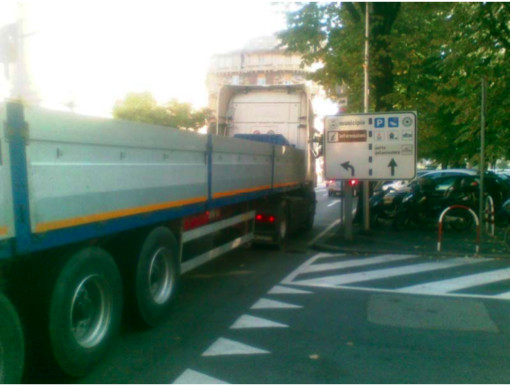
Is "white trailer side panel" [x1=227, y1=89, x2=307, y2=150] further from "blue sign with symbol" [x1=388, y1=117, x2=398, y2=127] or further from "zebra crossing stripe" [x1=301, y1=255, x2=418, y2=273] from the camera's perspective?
"zebra crossing stripe" [x1=301, y1=255, x2=418, y2=273]

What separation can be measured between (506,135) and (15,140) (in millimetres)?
13744

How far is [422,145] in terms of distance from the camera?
696 inches

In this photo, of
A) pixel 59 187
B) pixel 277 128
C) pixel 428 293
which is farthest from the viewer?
pixel 277 128

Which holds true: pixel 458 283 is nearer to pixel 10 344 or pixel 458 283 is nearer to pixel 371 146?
pixel 371 146

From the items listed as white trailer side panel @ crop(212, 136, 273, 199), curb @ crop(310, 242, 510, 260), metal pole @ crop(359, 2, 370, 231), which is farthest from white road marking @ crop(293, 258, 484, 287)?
metal pole @ crop(359, 2, 370, 231)

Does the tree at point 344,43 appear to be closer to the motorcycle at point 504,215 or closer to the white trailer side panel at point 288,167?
the white trailer side panel at point 288,167

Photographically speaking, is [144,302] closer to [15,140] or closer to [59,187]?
[59,187]

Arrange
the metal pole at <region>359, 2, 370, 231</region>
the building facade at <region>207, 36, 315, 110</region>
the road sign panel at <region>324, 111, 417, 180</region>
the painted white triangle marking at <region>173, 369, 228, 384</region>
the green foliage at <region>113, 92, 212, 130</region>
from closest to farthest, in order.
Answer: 1. the painted white triangle marking at <region>173, 369, 228, 384</region>
2. the road sign panel at <region>324, 111, 417, 180</region>
3. the metal pole at <region>359, 2, 370, 231</region>
4. the green foliage at <region>113, 92, 212, 130</region>
5. the building facade at <region>207, 36, 315, 110</region>

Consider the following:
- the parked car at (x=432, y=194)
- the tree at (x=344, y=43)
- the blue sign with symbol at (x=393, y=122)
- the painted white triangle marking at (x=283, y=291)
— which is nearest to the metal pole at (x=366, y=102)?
the tree at (x=344, y=43)

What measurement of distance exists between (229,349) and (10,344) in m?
2.22

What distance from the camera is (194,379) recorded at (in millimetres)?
4805

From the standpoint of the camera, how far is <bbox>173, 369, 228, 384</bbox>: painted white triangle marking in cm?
474

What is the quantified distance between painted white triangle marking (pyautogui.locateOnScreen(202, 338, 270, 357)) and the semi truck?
87 centimetres

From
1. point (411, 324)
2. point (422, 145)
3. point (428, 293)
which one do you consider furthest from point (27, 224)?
point (422, 145)
